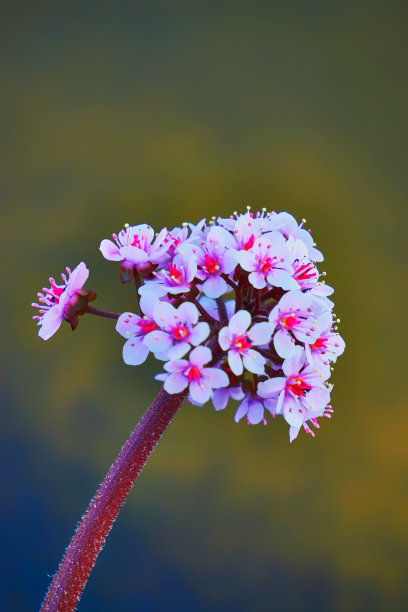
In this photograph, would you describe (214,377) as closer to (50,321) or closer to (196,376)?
(196,376)

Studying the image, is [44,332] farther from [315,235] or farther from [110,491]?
[315,235]

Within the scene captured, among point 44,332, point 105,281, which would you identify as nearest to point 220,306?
point 44,332

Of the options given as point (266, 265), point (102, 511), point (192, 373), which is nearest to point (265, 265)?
point (266, 265)

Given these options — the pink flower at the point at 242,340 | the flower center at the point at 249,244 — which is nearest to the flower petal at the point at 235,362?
the pink flower at the point at 242,340

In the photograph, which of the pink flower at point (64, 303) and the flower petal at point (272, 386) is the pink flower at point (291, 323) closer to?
the flower petal at point (272, 386)

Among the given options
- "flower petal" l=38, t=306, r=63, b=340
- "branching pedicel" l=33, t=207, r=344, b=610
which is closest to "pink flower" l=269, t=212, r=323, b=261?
"branching pedicel" l=33, t=207, r=344, b=610

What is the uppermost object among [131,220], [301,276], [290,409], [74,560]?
[131,220]

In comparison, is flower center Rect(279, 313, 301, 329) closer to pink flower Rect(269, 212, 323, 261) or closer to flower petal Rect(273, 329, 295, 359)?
flower petal Rect(273, 329, 295, 359)
